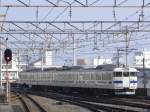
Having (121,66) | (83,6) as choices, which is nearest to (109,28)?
(121,66)

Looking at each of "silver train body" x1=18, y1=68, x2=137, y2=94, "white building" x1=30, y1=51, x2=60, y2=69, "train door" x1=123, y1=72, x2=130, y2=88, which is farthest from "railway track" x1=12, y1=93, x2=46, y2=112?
"white building" x1=30, y1=51, x2=60, y2=69

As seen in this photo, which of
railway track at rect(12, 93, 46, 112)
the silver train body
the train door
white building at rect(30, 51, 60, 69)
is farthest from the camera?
white building at rect(30, 51, 60, 69)

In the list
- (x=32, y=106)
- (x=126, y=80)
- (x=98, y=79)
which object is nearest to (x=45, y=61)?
(x=98, y=79)

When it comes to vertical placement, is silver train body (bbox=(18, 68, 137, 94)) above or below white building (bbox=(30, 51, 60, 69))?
below

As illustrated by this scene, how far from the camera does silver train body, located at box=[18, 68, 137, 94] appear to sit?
44075mm

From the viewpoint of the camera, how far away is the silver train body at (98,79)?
44.1m

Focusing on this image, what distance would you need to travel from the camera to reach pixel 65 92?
57.0m

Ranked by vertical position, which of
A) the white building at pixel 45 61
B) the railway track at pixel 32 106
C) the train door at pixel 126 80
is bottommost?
the railway track at pixel 32 106

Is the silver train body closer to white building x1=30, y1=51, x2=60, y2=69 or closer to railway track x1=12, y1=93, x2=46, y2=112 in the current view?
railway track x1=12, y1=93, x2=46, y2=112

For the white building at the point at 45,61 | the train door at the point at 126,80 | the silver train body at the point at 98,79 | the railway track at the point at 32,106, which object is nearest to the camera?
the railway track at the point at 32,106

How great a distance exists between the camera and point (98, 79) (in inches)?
1825

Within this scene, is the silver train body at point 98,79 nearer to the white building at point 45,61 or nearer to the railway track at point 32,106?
the railway track at point 32,106

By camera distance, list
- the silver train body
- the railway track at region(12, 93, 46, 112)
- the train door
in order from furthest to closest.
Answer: the train door, the silver train body, the railway track at region(12, 93, 46, 112)

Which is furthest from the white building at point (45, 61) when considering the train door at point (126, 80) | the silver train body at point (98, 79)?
the train door at point (126, 80)
